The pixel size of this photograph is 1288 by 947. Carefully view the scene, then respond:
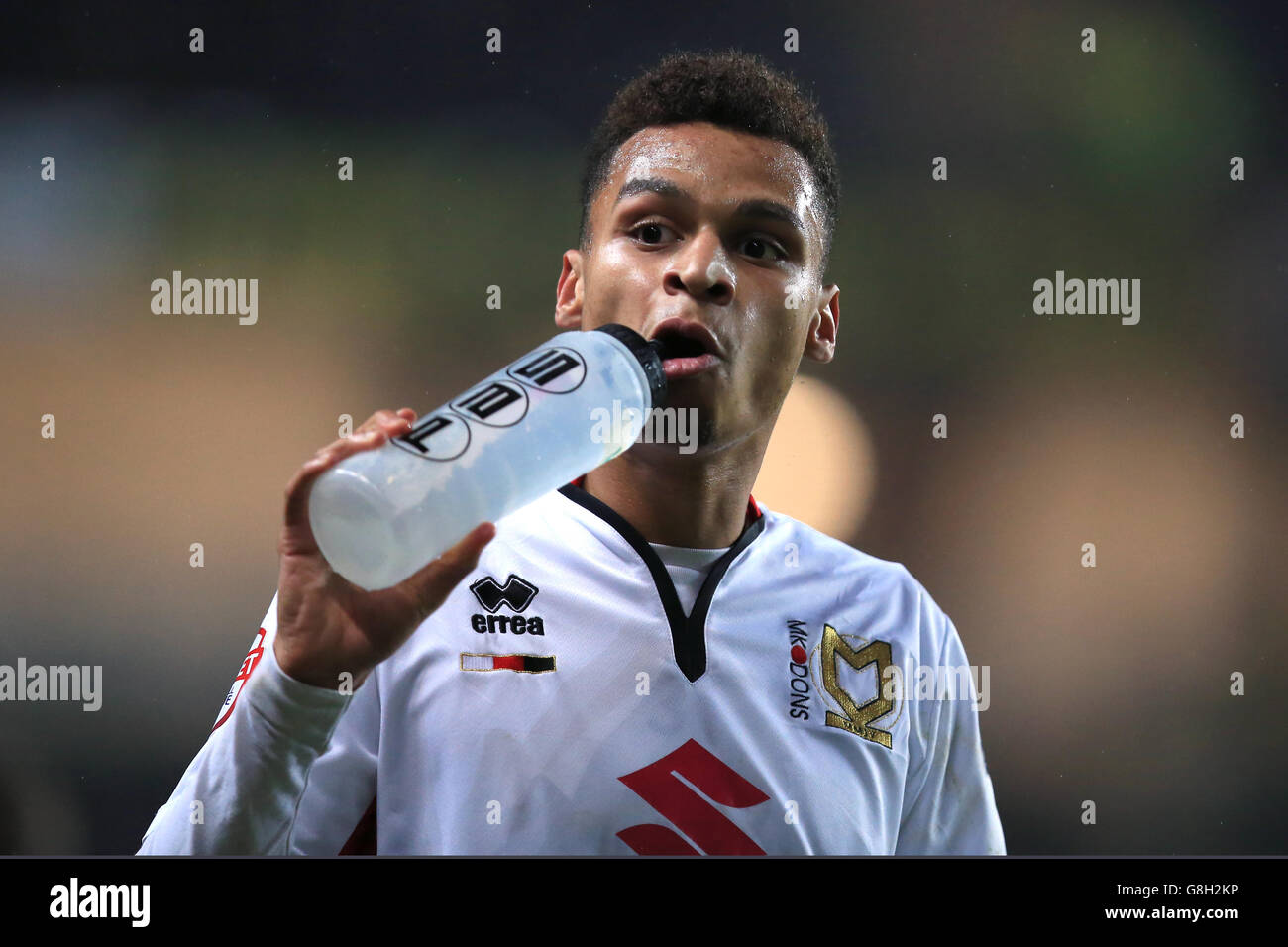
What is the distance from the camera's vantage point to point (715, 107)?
1924 mm

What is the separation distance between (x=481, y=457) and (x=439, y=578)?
0.16 meters

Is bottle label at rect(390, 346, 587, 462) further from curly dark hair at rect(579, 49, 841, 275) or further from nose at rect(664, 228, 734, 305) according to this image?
curly dark hair at rect(579, 49, 841, 275)

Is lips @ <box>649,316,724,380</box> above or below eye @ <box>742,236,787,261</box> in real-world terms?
below

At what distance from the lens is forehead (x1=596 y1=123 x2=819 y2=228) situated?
183 cm

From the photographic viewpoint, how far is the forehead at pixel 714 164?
1828 mm

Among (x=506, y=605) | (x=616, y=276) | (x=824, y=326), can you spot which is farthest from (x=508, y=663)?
(x=824, y=326)

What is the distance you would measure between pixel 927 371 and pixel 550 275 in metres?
0.76

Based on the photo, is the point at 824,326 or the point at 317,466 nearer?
the point at 317,466

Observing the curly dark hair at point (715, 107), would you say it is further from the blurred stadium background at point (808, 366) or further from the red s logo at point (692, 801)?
the red s logo at point (692, 801)

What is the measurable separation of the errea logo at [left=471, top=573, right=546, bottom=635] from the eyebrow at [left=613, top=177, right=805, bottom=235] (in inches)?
26.5

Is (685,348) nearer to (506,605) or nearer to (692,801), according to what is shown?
(506,605)

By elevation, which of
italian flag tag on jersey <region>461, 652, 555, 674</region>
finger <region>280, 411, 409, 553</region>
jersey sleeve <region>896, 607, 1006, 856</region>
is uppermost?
finger <region>280, 411, 409, 553</region>

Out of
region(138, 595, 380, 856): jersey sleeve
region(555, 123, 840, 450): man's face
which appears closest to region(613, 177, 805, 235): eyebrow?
region(555, 123, 840, 450): man's face
